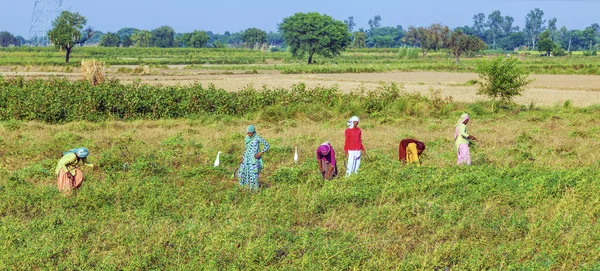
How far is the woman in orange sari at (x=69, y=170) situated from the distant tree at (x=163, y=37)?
157007mm

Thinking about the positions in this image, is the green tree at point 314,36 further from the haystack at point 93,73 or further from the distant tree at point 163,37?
the distant tree at point 163,37

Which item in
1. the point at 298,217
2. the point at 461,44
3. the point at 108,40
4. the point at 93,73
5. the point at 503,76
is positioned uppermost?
the point at 461,44

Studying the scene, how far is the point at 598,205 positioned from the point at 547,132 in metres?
9.59

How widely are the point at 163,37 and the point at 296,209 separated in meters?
167

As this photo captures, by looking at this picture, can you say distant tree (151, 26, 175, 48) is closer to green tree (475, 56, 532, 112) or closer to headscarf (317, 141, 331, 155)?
green tree (475, 56, 532, 112)

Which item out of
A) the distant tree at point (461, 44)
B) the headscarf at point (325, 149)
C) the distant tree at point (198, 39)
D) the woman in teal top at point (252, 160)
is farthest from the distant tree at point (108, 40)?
the headscarf at point (325, 149)

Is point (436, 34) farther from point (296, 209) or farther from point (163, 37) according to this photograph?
Answer: point (296, 209)

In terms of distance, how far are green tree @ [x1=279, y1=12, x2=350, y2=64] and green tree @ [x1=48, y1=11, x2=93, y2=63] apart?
26.9 metres

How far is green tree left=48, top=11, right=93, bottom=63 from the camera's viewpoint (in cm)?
7650

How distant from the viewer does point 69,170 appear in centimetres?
1064

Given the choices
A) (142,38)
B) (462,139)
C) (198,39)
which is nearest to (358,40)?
(198,39)

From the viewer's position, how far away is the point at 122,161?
14000 millimetres

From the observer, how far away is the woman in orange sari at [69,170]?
1052cm

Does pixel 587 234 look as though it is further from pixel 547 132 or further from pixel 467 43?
pixel 467 43
